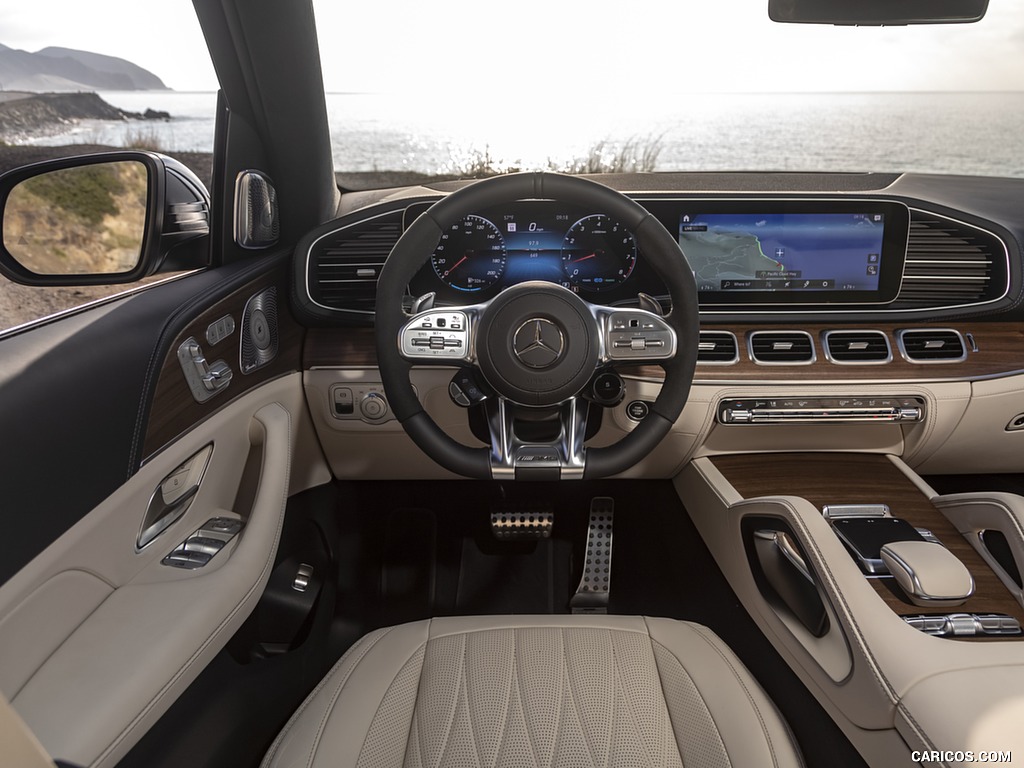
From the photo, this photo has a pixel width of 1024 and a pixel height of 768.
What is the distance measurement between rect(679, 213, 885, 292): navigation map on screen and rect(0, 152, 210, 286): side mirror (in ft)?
4.15

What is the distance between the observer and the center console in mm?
1140

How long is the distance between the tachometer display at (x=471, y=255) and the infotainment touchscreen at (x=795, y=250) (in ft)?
1.68

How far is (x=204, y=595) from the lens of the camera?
1276 millimetres

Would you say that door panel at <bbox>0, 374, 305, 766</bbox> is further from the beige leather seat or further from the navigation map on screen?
the navigation map on screen

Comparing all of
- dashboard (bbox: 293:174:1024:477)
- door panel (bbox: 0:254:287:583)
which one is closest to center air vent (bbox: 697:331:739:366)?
dashboard (bbox: 293:174:1024:477)

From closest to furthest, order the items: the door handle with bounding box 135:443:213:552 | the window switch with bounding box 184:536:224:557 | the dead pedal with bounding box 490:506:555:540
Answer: the door handle with bounding box 135:443:213:552, the window switch with bounding box 184:536:224:557, the dead pedal with bounding box 490:506:555:540

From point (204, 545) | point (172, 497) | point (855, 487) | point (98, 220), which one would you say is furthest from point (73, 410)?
point (855, 487)

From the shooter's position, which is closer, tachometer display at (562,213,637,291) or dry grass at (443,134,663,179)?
tachometer display at (562,213,637,291)

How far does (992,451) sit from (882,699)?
1.33m

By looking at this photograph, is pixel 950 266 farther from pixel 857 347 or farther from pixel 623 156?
pixel 623 156

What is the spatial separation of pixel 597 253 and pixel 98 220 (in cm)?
116

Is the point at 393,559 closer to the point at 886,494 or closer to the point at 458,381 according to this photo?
the point at 458,381

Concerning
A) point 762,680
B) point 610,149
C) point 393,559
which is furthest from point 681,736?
point 610,149

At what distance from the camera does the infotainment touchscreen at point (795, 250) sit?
1.91 meters
